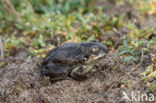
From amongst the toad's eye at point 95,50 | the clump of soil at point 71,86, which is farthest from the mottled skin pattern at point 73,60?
the clump of soil at point 71,86

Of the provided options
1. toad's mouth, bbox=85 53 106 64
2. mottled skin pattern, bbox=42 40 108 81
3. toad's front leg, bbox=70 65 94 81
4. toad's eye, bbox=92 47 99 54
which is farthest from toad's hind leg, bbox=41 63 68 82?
toad's eye, bbox=92 47 99 54

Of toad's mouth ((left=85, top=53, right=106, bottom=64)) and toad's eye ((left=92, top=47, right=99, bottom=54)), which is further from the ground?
toad's eye ((left=92, top=47, right=99, bottom=54))

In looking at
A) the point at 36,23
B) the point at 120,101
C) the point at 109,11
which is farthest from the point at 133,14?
the point at 120,101

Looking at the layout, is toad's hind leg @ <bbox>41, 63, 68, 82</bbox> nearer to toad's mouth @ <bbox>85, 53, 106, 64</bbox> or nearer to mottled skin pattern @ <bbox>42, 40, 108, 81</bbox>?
mottled skin pattern @ <bbox>42, 40, 108, 81</bbox>

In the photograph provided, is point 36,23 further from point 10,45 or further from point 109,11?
point 109,11

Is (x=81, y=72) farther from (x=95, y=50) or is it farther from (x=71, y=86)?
(x=95, y=50)
